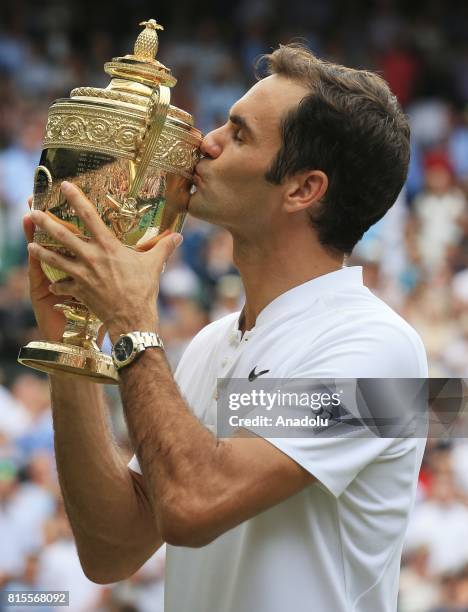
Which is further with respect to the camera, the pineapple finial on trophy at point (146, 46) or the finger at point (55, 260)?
the pineapple finial on trophy at point (146, 46)

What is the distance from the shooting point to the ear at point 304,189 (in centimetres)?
302

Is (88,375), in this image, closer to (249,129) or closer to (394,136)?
(249,129)

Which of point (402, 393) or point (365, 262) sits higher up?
point (365, 262)

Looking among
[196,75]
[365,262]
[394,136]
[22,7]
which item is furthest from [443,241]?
[394,136]

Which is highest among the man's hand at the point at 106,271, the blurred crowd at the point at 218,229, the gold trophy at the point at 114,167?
the blurred crowd at the point at 218,229

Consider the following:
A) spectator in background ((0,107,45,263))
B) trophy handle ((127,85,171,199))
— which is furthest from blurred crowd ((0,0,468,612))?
trophy handle ((127,85,171,199))

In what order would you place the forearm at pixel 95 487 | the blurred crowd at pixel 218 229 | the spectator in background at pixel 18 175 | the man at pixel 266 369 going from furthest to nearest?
the spectator in background at pixel 18 175 → the blurred crowd at pixel 218 229 → the forearm at pixel 95 487 → the man at pixel 266 369

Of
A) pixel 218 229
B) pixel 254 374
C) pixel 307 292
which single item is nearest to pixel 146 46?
pixel 307 292

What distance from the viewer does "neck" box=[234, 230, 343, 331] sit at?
3051mm

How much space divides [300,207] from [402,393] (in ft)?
1.75

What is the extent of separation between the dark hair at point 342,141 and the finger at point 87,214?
17.9 inches

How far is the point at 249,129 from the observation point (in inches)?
119

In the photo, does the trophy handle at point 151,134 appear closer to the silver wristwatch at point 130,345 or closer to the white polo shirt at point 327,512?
the silver wristwatch at point 130,345

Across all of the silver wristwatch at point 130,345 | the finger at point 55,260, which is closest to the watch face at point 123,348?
the silver wristwatch at point 130,345
